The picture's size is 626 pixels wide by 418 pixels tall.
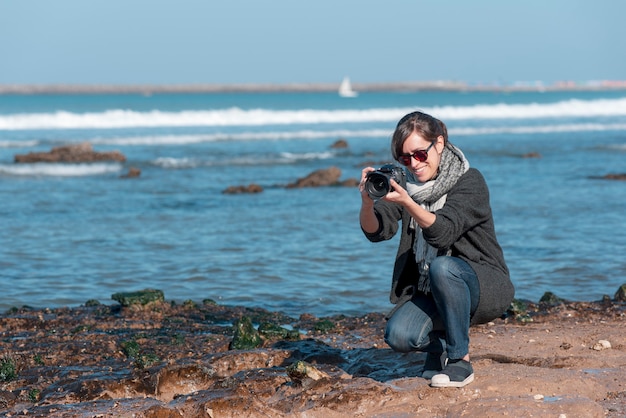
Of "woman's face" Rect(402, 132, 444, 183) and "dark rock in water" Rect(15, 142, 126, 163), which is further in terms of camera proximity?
"dark rock in water" Rect(15, 142, 126, 163)

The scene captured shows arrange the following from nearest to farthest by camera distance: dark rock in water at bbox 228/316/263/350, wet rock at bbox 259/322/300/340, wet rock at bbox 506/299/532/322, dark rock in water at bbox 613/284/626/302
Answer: dark rock in water at bbox 228/316/263/350 → wet rock at bbox 259/322/300/340 → wet rock at bbox 506/299/532/322 → dark rock in water at bbox 613/284/626/302

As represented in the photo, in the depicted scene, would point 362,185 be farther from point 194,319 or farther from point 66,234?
point 66,234

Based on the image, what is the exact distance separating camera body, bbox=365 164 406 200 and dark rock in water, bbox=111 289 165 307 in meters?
3.46

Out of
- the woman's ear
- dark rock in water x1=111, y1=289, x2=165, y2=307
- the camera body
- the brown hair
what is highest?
the brown hair

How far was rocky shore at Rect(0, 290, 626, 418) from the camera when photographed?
4.18m

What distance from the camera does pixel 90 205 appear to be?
14.1 meters

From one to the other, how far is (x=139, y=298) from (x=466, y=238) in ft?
11.5

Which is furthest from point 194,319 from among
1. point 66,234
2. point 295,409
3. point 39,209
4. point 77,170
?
point 77,170

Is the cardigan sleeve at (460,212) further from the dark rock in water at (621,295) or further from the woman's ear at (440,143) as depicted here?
the dark rock in water at (621,295)

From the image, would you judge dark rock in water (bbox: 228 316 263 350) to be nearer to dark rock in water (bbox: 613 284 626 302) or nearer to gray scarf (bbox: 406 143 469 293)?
gray scarf (bbox: 406 143 469 293)

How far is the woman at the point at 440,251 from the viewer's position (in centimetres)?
402

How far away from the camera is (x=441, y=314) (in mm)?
4148

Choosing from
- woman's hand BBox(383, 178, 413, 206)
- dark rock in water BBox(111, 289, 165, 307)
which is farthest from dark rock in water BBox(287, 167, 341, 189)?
woman's hand BBox(383, 178, 413, 206)

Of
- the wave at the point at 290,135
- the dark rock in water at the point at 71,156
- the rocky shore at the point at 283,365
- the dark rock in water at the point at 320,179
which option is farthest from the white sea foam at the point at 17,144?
the rocky shore at the point at 283,365
